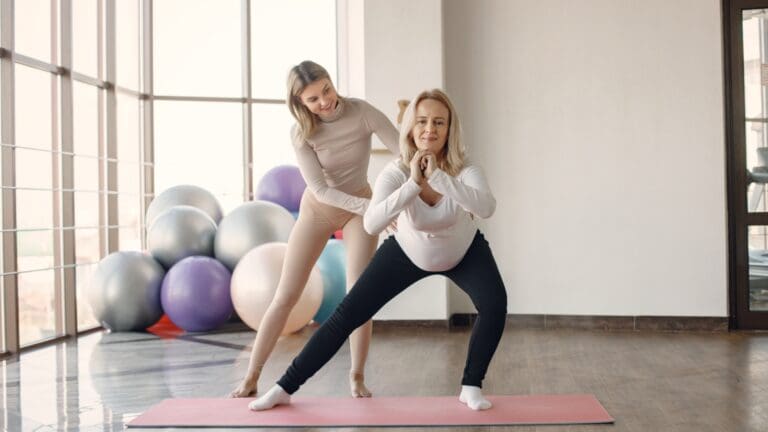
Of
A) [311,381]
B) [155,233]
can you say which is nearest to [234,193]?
[155,233]

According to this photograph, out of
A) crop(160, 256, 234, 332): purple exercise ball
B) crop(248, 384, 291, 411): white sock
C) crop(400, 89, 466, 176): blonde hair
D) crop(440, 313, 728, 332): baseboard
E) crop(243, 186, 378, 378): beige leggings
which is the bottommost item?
crop(440, 313, 728, 332): baseboard

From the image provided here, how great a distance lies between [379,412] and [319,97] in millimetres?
1200

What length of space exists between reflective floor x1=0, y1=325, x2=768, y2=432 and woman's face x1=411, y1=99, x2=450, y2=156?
3.27ft

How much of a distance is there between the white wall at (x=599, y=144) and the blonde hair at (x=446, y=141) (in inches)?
94.1

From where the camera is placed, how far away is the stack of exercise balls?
190 inches

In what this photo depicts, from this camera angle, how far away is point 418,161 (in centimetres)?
268

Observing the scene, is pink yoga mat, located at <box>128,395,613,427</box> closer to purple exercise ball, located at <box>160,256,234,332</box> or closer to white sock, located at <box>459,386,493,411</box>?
white sock, located at <box>459,386,493,411</box>

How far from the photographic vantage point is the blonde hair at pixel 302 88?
3008mm

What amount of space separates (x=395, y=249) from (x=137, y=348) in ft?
7.90

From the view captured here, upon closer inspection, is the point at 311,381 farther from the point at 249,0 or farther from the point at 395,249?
the point at 249,0

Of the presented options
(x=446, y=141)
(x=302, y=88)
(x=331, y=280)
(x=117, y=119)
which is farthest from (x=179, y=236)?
(x=446, y=141)

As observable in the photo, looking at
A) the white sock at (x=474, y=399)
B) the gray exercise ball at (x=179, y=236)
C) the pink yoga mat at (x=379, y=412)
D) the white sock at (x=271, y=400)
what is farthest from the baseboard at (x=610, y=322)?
the white sock at (x=271, y=400)

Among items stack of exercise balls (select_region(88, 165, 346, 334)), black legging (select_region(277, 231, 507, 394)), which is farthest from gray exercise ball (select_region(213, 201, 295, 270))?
black legging (select_region(277, 231, 507, 394))

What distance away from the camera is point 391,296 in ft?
9.33
